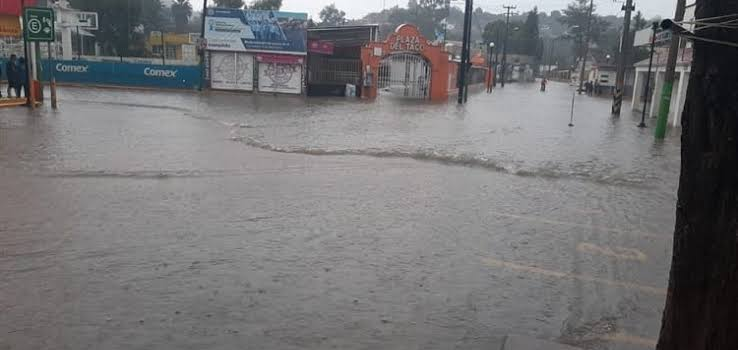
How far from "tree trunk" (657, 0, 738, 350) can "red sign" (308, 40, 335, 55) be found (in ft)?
113

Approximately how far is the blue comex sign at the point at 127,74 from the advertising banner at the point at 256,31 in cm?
241

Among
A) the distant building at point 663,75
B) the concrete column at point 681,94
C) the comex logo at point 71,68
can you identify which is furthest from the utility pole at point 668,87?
the comex logo at point 71,68

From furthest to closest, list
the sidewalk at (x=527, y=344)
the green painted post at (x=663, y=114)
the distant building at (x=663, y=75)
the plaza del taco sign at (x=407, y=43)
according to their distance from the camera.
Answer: the plaza del taco sign at (x=407, y=43), the distant building at (x=663, y=75), the green painted post at (x=663, y=114), the sidewalk at (x=527, y=344)

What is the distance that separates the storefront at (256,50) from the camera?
35.4 metres

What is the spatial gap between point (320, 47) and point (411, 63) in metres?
7.99

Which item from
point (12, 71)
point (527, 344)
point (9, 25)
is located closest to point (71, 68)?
point (12, 71)

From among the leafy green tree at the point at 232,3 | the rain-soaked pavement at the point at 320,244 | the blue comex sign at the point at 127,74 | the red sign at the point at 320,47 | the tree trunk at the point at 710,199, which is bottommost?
the rain-soaked pavement at the point at 320,244

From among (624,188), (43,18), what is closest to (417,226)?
(624,188)

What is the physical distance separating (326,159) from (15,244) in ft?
23.6

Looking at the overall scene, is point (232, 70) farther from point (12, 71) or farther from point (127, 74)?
point (12, 71)

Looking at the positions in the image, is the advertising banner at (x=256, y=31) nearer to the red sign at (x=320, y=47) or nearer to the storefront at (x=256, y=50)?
the storefront at (x=256, y=50)

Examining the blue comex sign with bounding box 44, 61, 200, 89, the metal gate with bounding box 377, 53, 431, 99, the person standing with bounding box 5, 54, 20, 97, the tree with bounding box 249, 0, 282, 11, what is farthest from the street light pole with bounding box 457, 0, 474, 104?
the tree with bounding box 249, 0, 282, 11

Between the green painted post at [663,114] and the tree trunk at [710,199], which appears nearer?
the tree trunk at [710,199]

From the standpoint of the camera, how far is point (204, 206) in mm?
8508
